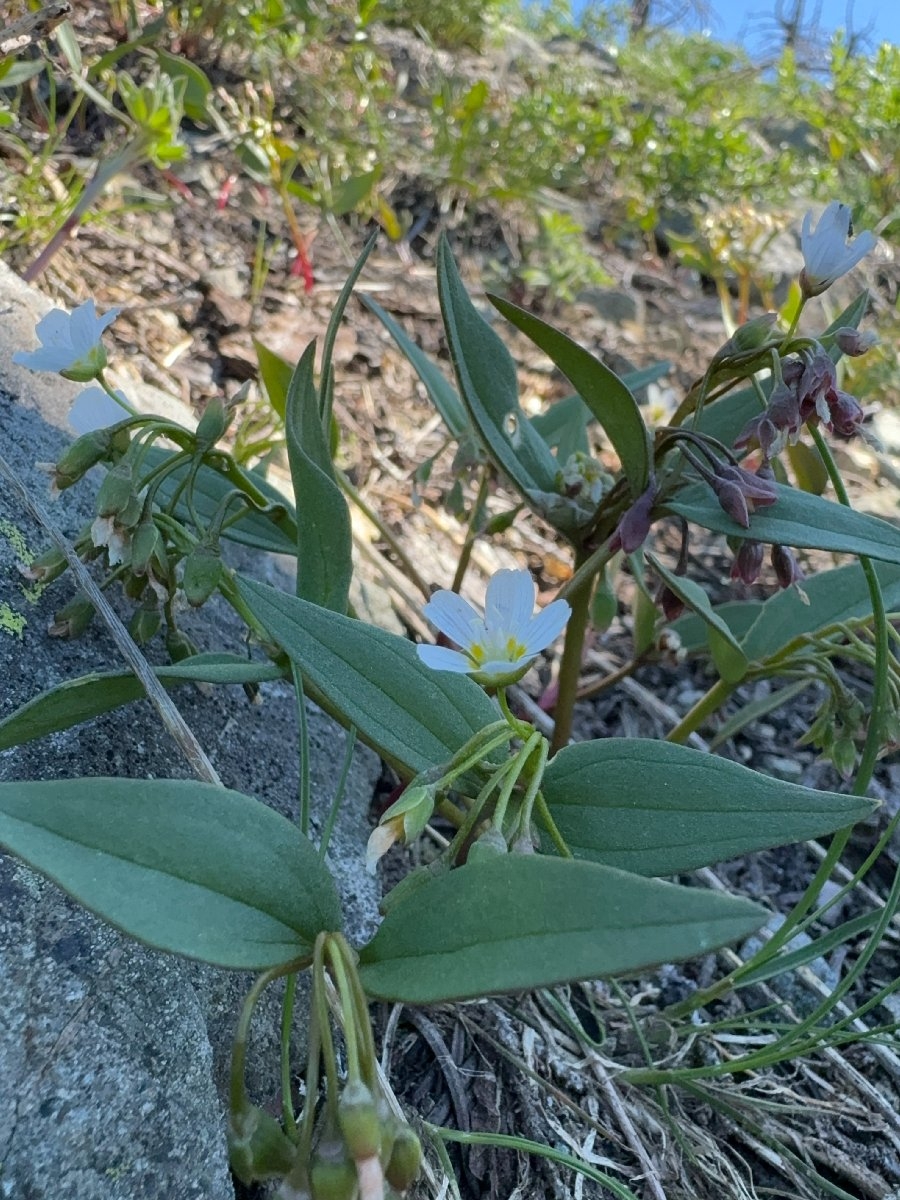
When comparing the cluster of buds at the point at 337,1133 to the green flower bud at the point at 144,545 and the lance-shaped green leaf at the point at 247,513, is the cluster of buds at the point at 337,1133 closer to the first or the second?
the green flower bud at the point at 144,545

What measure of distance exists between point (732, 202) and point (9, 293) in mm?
3082

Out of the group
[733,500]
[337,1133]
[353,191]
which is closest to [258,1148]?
[337,1133]

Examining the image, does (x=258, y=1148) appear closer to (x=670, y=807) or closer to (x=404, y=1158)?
(x=404, y=1158)

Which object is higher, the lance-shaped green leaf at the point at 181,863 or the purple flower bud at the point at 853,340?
the purple flower bud at the point at 853,340

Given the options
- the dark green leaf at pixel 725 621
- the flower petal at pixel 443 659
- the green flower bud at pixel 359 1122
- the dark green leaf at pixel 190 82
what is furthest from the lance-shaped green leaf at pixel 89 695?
the dark green leaf at pixel 190 82

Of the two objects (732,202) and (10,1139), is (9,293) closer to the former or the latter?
(10,1139)

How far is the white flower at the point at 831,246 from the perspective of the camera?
104 cm

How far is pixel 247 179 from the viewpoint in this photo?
2875mm

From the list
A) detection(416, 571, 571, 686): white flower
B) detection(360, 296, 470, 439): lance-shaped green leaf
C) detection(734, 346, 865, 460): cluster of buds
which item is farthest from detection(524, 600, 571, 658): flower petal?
detection(360, 296, 470, 439): lance-shaped green leaf

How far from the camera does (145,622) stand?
1.08 meters

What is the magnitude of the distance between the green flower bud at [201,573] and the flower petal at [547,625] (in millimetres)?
348

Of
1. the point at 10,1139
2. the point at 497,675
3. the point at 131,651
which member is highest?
the point at 497,675

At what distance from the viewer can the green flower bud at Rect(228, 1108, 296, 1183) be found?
690 mm

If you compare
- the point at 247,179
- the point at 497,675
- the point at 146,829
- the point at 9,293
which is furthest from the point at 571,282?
the point at 146,829
